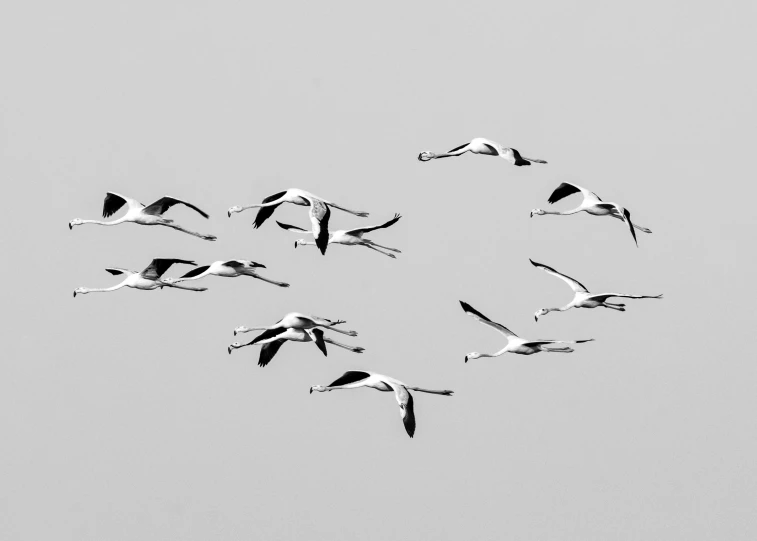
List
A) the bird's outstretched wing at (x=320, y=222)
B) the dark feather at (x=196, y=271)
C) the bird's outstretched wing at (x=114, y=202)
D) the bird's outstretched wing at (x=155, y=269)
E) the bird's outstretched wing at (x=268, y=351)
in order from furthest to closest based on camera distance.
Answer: the bird's outstretched wing at (x=268, y=351), the bird's outstretched wing at (x=114, y=202), the bird's outstretched wing at (x=155, y=269), the dark feather at (x=196, y=271), the bird's outstretched wing at (x=320, y=222)

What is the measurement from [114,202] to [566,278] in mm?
10876

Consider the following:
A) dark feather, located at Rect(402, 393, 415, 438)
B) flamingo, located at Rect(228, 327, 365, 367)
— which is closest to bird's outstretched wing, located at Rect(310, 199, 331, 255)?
flamingo, located at Rect(228, 327, 365, 367)

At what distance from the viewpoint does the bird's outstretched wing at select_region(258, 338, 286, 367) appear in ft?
134

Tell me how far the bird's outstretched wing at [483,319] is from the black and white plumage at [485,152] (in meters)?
3.50

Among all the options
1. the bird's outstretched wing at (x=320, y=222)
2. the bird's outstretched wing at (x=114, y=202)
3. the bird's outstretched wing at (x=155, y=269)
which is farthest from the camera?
the bird's outstretched wing at (x=114, y=202)

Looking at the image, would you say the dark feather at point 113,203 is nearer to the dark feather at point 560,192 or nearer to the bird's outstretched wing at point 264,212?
the bird's outstretched wing at point 264,212

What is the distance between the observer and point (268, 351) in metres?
40.9

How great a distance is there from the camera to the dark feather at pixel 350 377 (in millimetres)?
37000

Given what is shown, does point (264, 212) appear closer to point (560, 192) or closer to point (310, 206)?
point (310, 206)

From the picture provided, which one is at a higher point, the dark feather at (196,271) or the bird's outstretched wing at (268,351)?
the dark feather at (196,271)

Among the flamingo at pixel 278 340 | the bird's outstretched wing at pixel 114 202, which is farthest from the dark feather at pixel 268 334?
the bird's outstretched wing at pixel 114 202

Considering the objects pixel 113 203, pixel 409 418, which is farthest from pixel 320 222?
pixel 113 203

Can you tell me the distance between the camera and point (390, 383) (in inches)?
1430

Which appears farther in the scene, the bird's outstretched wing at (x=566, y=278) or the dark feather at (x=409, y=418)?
the bird's outstretched wing at (x=566, y=278)
